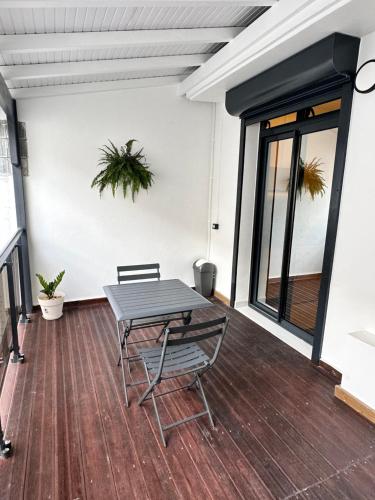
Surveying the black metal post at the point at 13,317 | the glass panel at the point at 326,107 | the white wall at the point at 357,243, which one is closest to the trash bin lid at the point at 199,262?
the white wall at the point at 357,243

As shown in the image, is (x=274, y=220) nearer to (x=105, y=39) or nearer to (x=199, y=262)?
(x=199, y=262)

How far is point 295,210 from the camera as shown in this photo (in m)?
3.58

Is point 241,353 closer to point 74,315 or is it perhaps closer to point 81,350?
point 81,350

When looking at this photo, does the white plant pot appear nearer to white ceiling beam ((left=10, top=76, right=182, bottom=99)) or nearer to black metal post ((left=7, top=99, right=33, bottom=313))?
black metal post ((left=7, top=99, right=33, bottom=313))

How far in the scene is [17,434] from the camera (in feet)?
6.80

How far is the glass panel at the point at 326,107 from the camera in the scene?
2.97m

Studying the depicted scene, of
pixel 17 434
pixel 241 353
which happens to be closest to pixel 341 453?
pixel 241 353

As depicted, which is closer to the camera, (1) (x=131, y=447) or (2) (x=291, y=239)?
(1) (x=131, y=447)

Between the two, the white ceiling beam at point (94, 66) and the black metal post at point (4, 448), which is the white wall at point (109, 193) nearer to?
the white ceiling beam at point (94, 66)

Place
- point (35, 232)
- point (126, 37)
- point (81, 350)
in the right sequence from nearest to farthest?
point (126, 37), point (81, 350), point (35, 232)

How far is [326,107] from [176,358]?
9.20ft

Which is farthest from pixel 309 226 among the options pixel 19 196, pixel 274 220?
pixel 19 196

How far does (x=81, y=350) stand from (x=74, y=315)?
39.4 inches

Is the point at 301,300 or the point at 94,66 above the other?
the point at 94,66
